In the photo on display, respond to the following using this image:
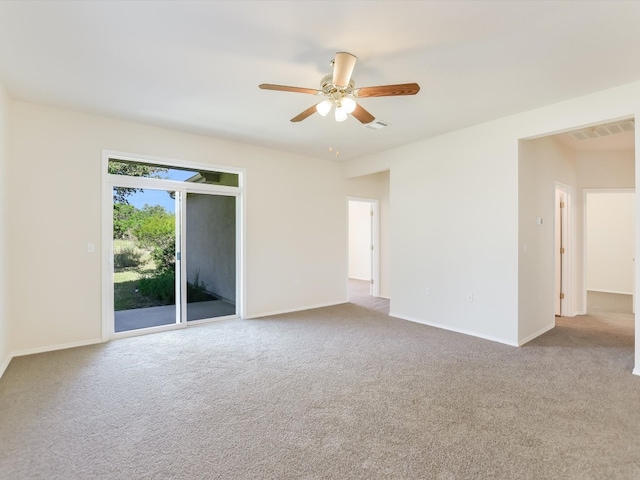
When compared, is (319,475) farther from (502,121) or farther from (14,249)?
(502,121)

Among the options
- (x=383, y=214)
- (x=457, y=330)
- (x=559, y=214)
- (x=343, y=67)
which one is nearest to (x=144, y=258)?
(x=343, y=67)

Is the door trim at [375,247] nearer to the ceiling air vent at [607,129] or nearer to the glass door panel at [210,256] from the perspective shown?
the glass door panel at [210,256]

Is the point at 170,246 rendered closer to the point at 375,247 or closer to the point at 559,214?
the point at 375,247

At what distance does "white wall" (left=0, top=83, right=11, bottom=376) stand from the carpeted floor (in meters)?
0.26

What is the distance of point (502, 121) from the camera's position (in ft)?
13.1

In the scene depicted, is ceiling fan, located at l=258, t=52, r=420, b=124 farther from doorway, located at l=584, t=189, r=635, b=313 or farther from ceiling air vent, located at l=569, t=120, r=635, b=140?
doorway, located at l=584, t=189, r=635, b=313

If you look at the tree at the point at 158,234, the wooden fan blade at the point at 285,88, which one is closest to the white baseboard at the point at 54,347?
the tree at the point at 158,234

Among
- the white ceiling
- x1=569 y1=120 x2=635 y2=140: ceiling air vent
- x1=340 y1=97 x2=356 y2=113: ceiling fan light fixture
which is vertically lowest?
x1=340 y1=97 x2=356 y2=113: ceiling fan light fixture

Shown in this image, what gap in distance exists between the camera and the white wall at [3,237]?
10.4 feet

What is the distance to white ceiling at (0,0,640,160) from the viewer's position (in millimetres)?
2098

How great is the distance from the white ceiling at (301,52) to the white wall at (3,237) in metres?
0.27

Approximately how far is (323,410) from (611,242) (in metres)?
8.72

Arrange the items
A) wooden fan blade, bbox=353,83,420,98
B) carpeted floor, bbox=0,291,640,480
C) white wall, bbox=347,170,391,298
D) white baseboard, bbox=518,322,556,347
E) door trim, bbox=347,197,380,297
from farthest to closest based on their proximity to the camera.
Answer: door trim, bbox=347,197,380,297, white wall, bbox=347,170,391,298, white baseboard, bbox=518,322,556,347, wooden fan blade, bbox=353,83,420,98, carpeted floor, bbox=0,291,640,480

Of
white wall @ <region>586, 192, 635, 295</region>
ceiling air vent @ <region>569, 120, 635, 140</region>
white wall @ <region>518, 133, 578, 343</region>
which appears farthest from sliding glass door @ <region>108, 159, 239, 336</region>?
white wall @ <region>586, 192, 635, 295</region>
